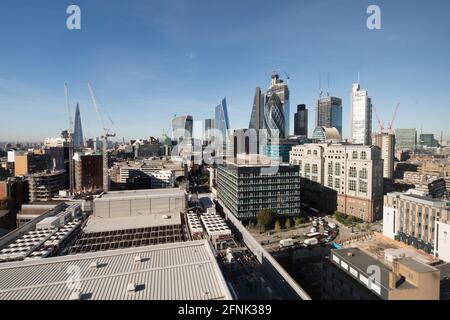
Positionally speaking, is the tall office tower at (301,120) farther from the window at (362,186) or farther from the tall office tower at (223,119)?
the window at (362,186)

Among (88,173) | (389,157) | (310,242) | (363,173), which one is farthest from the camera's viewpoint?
(389,157)

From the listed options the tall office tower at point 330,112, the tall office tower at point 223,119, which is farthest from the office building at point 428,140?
the tall office tower at point 223,119

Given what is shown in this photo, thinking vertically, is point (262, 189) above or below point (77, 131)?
below

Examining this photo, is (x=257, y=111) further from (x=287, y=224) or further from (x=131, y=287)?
(x=131, y=287)

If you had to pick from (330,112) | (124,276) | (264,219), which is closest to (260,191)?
(264,219)
